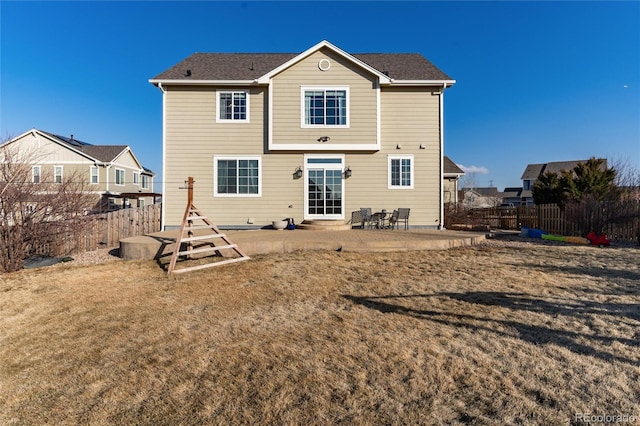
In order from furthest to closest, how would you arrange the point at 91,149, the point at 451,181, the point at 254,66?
the point at 91,149
the point at 451,181
the point at 254,66

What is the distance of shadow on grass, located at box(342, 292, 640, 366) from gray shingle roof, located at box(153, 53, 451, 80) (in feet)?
36.5

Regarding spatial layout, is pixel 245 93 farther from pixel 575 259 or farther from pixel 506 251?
pixel 575 259

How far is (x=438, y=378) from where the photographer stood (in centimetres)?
291

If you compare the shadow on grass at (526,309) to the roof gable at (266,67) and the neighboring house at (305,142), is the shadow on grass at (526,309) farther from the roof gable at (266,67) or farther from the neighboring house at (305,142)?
the roof gable at (266,67)

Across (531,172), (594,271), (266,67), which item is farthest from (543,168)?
(594,271)

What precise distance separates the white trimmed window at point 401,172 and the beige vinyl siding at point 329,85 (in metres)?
1.40

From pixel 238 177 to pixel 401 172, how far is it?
274 inches

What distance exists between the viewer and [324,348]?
355 centimetres

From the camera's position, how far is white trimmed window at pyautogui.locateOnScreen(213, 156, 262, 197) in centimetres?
1351

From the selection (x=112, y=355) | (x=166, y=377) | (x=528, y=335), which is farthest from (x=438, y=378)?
(x=112, y=355)

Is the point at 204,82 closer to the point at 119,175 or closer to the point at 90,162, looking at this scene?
the point at 90,162

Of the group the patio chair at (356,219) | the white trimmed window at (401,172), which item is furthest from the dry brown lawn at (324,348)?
the white trimmed window at (401,172)

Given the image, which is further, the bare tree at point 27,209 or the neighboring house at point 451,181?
the neighboring house at point 451,181

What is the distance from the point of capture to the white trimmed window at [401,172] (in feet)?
44.9
